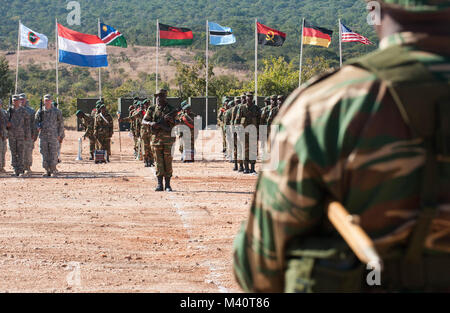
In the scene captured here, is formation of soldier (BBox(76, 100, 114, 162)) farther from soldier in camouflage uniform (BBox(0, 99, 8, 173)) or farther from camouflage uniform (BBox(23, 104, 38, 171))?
soldier in camouflage uniform (BBox(0, 99, 8, 173))

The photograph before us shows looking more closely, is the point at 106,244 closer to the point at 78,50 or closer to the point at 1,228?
the point at 1,228

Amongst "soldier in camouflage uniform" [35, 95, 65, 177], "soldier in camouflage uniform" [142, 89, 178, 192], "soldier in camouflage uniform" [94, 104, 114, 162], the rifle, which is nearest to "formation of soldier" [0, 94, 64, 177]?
"soldier in camouflage uniform" [35, 95, 65, 177]

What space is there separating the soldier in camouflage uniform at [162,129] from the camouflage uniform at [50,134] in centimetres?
369

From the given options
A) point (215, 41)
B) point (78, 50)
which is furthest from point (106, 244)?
point (215, 41)

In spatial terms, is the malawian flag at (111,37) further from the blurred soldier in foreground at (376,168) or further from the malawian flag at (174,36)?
the blurred soldier in foreground at (376,168)

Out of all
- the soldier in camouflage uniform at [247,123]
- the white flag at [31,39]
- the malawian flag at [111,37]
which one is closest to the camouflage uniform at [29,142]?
the soldier in camouflage uniform at [247,123]

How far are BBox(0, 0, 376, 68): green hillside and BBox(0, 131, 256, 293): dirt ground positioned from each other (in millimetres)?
77535

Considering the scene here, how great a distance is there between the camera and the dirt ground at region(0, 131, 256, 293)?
6.64 m

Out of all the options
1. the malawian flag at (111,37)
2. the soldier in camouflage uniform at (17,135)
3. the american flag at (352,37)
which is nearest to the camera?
the soldier in camouflage uniform at (17,135)

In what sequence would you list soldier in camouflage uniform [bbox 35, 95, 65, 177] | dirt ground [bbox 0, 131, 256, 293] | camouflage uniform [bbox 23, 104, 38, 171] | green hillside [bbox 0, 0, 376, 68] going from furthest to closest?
1. green hillside [bbox 0, 0, 376, 68]
2. camouflage uniform [bbox 23, 104, 38, 171]
3. soldier in camouflage uniform [bbox 35, 95, 65, 177]
4. dirt ground [bbox 0, 131, 256, 293]

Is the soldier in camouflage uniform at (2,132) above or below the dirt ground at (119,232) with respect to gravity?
above

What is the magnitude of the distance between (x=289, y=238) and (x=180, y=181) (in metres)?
13.6

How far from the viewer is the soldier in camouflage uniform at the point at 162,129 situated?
12938 mm

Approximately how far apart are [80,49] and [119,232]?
16.0 meters
